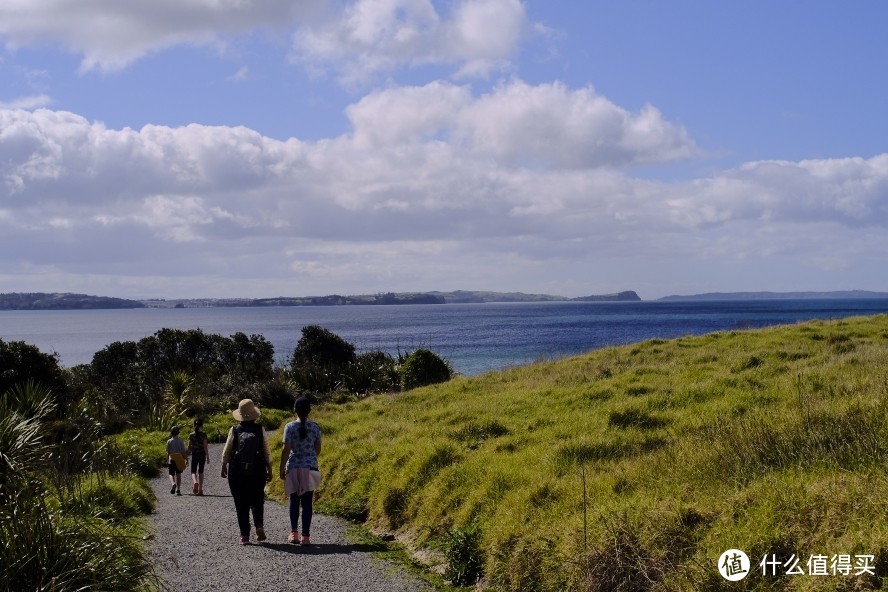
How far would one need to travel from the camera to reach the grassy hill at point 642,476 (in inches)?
241

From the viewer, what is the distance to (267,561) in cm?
878

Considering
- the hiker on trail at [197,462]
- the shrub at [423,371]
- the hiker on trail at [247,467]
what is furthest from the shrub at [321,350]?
the hiker on trail at [247,467]

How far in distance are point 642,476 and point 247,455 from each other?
4.91m

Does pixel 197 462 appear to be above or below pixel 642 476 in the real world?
below

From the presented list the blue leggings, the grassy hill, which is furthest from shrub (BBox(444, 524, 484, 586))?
the blue leggings

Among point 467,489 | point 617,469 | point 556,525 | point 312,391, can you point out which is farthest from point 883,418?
point 312,391

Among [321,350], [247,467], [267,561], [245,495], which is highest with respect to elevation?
[247,467]

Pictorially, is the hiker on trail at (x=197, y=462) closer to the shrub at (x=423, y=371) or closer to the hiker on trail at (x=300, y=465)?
the hiker on trail at (x=300, y=465)

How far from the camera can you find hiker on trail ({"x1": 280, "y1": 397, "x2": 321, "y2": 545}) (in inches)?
381

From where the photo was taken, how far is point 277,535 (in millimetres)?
10336

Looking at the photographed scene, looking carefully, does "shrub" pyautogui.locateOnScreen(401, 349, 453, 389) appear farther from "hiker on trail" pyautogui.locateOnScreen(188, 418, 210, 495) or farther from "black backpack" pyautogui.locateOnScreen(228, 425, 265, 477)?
"black backpack" pyautogui.locateOnScreen(228, 425, 265, 477)

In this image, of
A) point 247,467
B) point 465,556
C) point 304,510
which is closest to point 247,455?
point 247,467

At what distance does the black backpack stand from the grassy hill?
2.16 meters

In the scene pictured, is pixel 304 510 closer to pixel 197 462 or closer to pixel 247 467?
pixel 247 467
